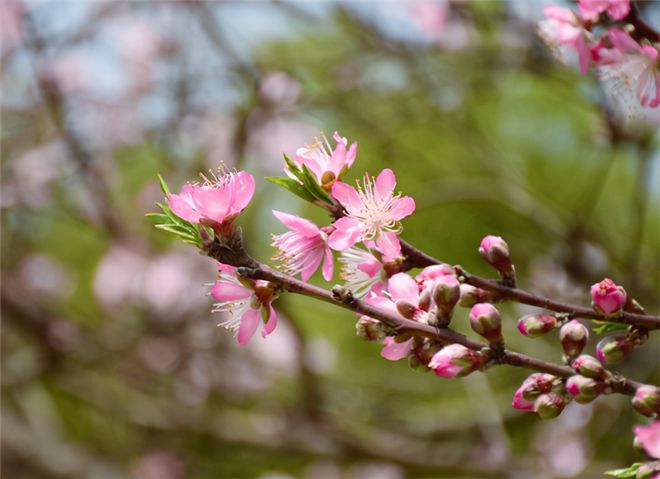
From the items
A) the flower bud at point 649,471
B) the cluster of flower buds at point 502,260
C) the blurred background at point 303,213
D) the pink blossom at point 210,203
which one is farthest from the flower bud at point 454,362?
the blurred background at point 303,213

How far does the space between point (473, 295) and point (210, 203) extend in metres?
0.38

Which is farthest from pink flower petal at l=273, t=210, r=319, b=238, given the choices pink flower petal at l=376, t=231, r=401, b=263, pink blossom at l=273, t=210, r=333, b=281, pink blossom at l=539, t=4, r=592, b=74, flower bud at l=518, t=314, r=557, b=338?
pink blossom at l=539, t=4, r=592, b=74

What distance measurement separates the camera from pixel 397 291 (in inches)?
40.8

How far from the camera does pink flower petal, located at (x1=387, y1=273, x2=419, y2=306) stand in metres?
1.03

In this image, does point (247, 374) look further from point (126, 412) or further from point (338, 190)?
point (338, 190)

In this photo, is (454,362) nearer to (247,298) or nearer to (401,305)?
(401,305)

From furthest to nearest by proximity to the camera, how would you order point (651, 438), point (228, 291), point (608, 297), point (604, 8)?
point (604, 8) → point (228, 291) → point (608, 297) → point (651, 438)

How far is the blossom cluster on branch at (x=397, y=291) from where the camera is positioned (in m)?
1.00

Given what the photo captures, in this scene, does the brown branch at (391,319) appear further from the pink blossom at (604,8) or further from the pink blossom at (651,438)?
the pink blossom at (604,8)

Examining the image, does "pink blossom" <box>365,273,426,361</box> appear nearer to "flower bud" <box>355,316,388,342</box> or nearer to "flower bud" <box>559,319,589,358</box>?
"flower bud" <box>355,316,388,342</box>

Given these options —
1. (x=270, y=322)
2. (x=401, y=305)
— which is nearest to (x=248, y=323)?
(x=270, y=322)

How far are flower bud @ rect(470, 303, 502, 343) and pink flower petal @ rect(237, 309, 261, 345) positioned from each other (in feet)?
1.03

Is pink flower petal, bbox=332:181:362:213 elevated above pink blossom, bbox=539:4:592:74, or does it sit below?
below

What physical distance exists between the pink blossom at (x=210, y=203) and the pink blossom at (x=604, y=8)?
638mm
